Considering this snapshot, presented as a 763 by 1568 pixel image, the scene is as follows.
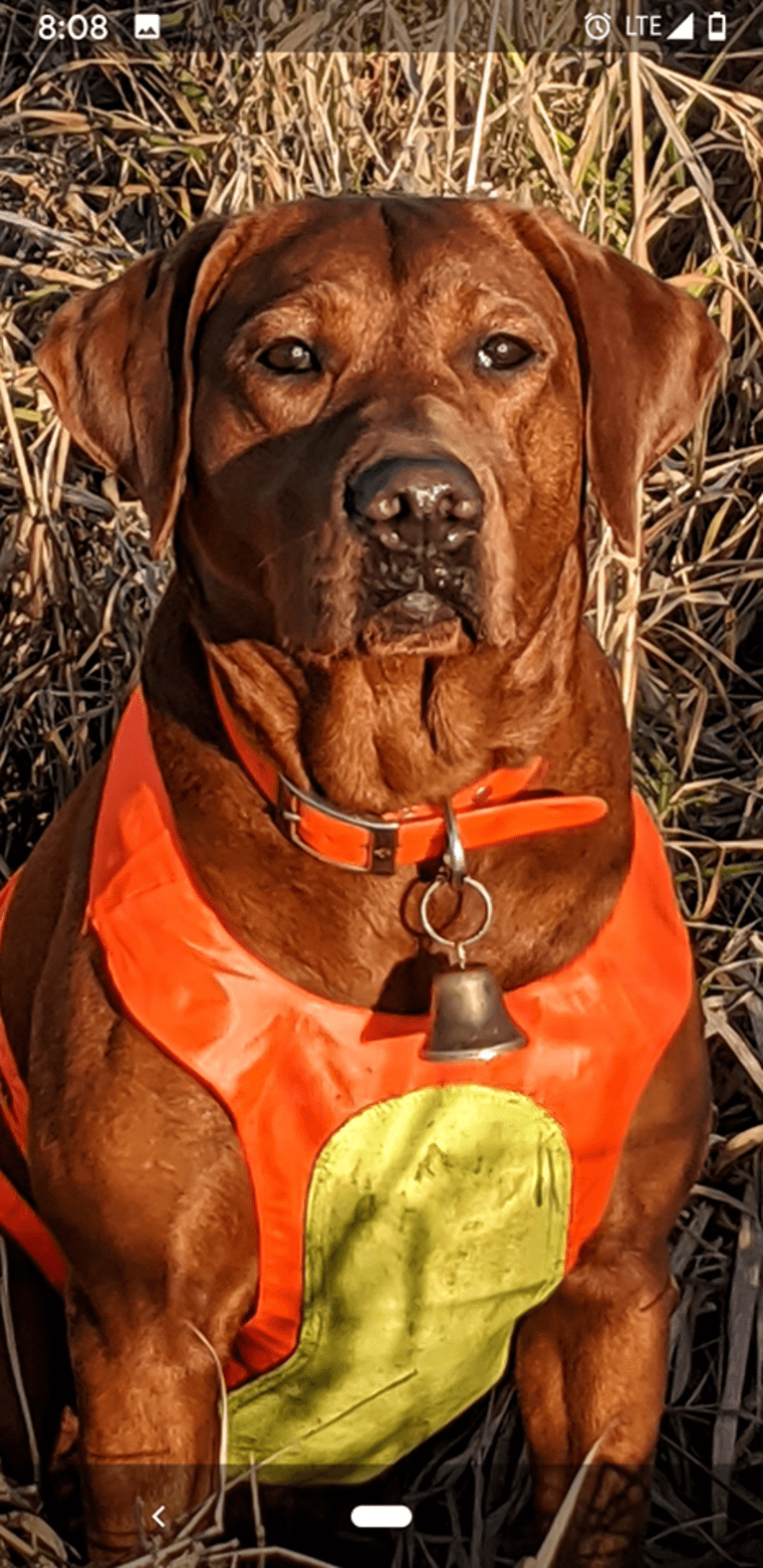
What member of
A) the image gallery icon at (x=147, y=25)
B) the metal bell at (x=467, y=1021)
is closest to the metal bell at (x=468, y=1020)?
the metal bell at (x=467, y=1021)

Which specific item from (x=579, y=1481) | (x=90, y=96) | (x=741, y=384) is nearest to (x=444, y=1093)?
(x=579, y=1481)

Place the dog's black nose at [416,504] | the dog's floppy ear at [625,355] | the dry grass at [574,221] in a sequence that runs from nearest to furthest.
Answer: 1. the dog's black nose at [416,504]
2. the dog's floppy ear at [625,355]
3. the dry grass at [574,221]

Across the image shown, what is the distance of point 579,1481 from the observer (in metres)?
2.83

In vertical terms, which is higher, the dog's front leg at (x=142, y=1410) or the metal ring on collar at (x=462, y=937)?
the metal ring on collar at (x=462, y=937)

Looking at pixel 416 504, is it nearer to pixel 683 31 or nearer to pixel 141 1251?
pixel 141 1251

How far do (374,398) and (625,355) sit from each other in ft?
1.19

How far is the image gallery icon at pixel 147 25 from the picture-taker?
451cm

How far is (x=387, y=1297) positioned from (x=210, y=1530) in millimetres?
342

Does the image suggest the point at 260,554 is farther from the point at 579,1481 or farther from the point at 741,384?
the point at 741,384

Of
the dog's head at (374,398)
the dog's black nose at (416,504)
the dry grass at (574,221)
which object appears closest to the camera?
the dog's black nose at (416,504)

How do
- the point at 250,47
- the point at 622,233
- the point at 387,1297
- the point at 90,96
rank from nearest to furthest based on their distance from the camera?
1. the point at 387,1297
2. the point at 622,233
3. the point at 250,47
4. the point at 90,96

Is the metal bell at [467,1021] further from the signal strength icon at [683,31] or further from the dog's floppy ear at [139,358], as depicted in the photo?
the signal strength icon at [683,31]

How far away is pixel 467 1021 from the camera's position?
8.40ft

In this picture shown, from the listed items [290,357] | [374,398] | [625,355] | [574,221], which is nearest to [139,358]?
[290,357]
